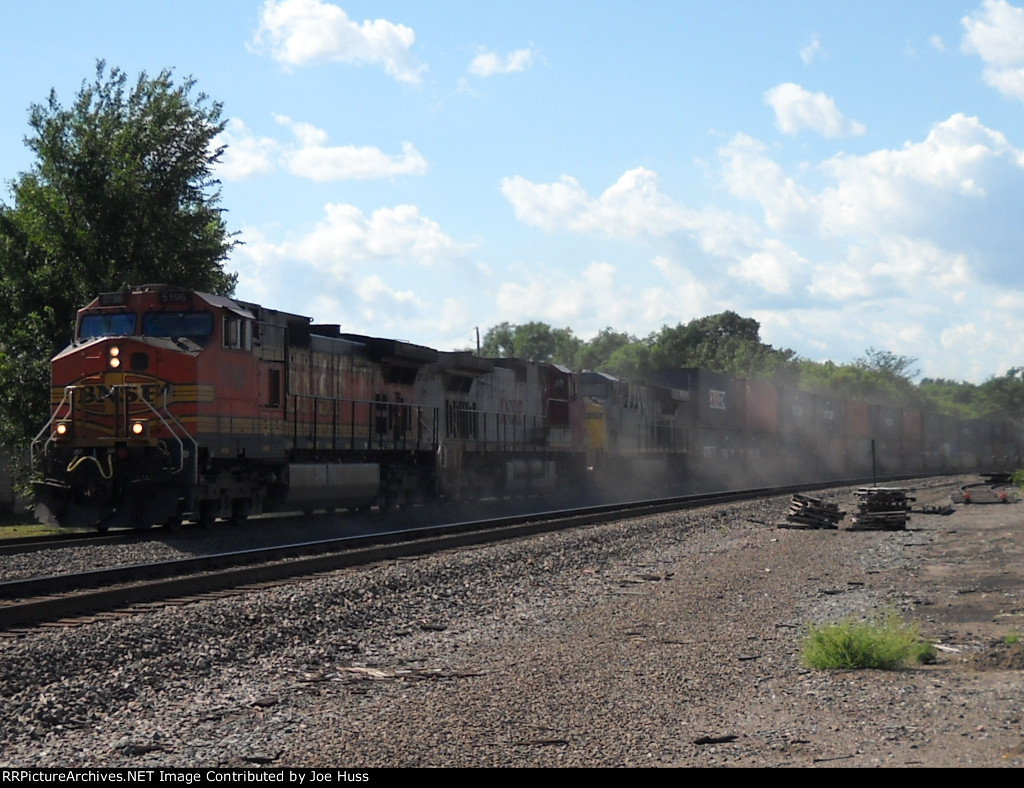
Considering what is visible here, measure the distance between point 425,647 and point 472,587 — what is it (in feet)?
10.7

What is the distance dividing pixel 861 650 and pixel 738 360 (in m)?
98.4

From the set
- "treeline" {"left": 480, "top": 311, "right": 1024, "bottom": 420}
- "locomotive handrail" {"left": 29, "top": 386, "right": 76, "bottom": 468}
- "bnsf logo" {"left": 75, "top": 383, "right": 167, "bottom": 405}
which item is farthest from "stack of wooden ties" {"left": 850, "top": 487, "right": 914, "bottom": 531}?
"treeline" {"left": 480, "top": 311, "right": 1024, "bottom": 420}

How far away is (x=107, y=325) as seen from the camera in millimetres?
17344

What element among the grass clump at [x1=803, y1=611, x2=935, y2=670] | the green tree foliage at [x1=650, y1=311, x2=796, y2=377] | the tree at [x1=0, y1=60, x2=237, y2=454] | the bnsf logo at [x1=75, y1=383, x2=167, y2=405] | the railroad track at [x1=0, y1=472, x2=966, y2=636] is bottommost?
the grass clump at [x1=803, y1=611, x2=935, y2=670]

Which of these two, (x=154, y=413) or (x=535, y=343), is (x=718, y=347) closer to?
(x=535, y=343)

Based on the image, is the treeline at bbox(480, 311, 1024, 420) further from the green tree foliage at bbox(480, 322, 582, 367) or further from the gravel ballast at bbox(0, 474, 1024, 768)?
the gravel ballast at bbox(0, 474, 1024, 768)

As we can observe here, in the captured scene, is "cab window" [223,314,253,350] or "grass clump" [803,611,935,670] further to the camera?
"cab window" [223,314,253,350]

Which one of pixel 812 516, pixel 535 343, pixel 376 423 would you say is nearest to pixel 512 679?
pixel 376 423

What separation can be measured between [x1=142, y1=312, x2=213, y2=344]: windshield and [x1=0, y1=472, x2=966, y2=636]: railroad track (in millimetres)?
4068

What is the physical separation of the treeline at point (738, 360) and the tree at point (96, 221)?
5161 centimetres

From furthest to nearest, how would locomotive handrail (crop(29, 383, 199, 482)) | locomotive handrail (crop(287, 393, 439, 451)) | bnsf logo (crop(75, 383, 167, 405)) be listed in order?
locomotive handrail (crop(287, 393, 439, 451)), bnsf logo (crop(75, 383, 167, 405)), locomotive handrail (crop(29, 383, 199, 482))

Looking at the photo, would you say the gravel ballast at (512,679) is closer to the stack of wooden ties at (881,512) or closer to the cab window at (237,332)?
the cab window at (237,332)

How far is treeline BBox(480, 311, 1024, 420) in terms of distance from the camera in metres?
108
